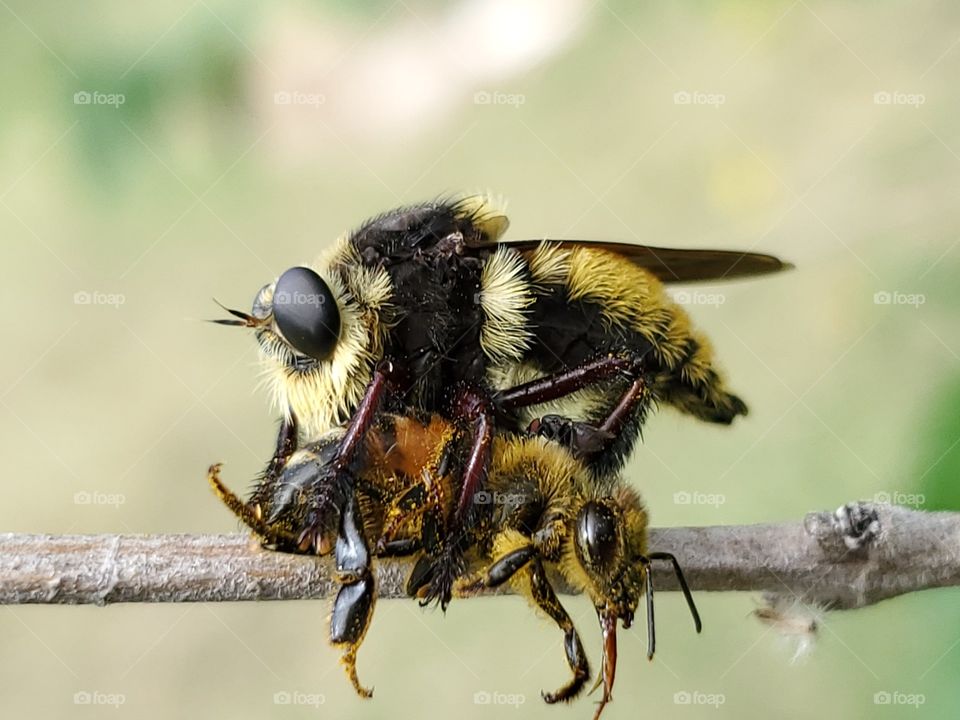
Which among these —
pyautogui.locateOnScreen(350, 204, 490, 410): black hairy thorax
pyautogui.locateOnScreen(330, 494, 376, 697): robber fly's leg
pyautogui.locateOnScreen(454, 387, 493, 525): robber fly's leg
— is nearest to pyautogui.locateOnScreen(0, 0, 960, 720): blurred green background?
pyautogui.locateOnScreen(350, 204, 490, 410): black hairy thorax

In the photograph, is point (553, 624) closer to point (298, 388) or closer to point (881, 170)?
point (298, 388)

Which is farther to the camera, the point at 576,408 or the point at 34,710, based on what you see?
the point at 34,710

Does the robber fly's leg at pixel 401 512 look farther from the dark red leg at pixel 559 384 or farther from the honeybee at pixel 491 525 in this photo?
the dark red leg at pixel 559 384

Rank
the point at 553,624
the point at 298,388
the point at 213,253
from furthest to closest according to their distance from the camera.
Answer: the point at 213,253 → the point at 298,388 → the point at 553,624

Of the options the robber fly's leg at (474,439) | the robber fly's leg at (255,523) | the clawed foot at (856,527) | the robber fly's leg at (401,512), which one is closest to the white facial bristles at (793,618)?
the clawed foot at (856,527)

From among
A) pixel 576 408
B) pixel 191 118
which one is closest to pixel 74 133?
pixel 191 118

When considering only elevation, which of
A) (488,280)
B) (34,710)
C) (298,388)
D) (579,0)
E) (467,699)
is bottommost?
(34,710)

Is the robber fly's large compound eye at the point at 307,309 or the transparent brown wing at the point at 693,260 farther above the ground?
the transparent brown wing at the point at 693,260
